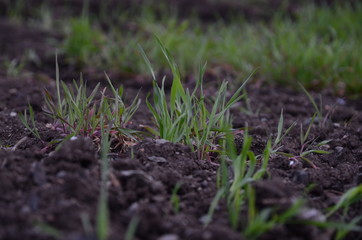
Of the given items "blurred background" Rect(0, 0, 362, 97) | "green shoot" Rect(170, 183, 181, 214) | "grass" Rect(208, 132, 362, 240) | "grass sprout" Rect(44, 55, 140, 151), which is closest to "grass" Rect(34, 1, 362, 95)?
"blurred background" Rect(0, 0, 362, 97)

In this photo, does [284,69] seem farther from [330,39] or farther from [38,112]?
[38,112]

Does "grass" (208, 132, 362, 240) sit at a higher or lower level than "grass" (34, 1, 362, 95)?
higher

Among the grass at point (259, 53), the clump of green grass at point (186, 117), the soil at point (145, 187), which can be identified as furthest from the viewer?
the grass at point (259, 53)

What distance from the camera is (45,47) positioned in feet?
12.8

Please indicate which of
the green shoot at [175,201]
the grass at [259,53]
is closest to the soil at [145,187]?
the green shoot at [175,201]

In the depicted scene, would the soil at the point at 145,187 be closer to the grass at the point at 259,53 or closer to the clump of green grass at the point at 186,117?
the clump of green grass at the point at 186,117

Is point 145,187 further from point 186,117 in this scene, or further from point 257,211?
point 186,117

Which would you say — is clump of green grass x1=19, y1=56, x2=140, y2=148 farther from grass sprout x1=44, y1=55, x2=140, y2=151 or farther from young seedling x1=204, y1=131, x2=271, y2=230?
young seedling x1=204, y1=131, x2=271, y2=230

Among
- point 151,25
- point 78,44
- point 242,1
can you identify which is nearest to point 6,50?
point 78,44

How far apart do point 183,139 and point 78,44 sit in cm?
212

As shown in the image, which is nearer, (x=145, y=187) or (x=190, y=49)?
(x=145, y=187)

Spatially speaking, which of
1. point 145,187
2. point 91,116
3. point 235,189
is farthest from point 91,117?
point 235,189

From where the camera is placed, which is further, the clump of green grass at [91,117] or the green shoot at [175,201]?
the clump of green grass at [91,117]

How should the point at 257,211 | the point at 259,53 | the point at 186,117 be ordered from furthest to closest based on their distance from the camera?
the point at 259,53, the point at 186,117, the point at 257,211
